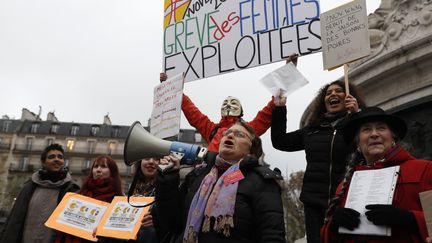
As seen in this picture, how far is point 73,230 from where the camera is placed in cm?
436

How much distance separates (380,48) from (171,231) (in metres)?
5.56

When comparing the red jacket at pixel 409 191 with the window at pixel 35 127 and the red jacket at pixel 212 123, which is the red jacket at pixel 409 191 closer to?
the red jacket at pixel 212 123

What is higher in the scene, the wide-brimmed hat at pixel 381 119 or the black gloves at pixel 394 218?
the wide-brimmed hat at pixel 381 119

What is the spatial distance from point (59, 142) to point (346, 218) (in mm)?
62552

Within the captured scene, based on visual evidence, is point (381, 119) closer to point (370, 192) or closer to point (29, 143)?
point (370, 192)

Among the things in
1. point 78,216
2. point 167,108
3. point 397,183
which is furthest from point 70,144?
point 397,183

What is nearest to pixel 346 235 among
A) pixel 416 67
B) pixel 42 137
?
pixel 416 67

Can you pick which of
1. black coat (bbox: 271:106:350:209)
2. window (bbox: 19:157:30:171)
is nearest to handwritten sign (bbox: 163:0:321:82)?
black coat (bbox: 271:106:350:209)

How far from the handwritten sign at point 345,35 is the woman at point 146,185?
212 cm

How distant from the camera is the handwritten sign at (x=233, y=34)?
221 inches

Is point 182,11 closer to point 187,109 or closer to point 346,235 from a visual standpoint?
point 187,109

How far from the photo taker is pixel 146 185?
14.8 feet

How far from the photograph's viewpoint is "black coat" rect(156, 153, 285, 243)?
2867mm

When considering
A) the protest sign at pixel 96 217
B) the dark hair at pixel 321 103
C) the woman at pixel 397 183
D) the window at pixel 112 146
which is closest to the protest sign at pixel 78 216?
the protest sign at pixel 96 217
